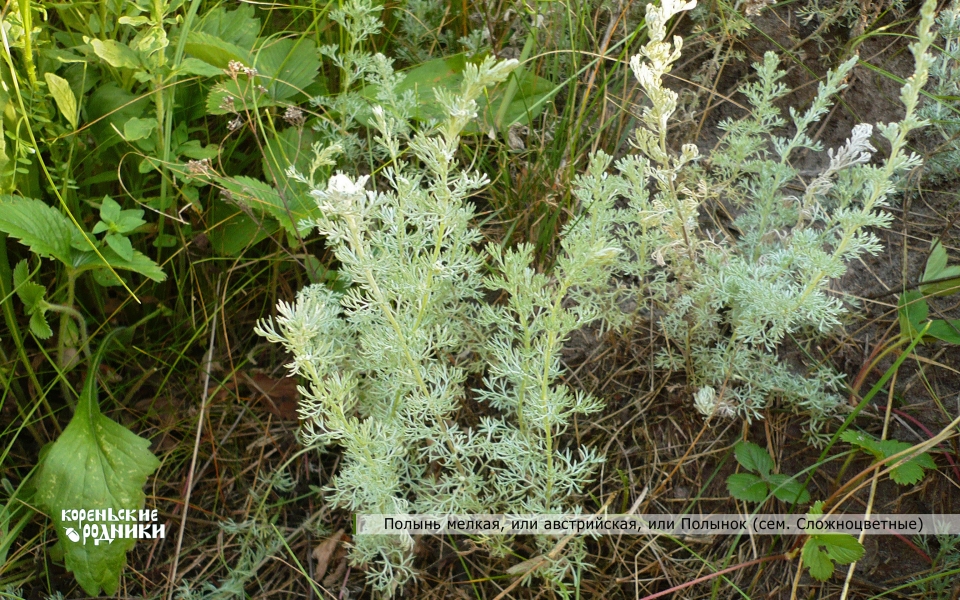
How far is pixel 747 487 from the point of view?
1824 mm

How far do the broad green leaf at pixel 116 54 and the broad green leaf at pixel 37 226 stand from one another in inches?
16.5

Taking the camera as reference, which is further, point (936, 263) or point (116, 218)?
point (936, 263)

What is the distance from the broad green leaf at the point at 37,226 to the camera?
5.66 ft

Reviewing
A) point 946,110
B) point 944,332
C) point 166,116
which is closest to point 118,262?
point 166,116

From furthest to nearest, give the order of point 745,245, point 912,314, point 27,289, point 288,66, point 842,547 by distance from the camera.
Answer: point 288,66, point 745,245, point 912,314, point 27,289, point 842,547

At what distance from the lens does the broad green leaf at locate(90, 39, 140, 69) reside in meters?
1.85

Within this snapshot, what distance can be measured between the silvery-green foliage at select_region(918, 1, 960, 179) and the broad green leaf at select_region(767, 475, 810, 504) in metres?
1.21

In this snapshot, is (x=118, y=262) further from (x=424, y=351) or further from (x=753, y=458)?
(x=753, y=458)

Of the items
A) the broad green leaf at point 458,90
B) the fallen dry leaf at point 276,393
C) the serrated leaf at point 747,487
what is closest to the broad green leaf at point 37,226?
the fallen dry leaf at point 276,393

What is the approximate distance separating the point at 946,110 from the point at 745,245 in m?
0.93

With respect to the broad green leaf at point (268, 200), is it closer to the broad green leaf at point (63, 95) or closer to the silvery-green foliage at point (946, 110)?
the broad green leaf at point (63, 95)

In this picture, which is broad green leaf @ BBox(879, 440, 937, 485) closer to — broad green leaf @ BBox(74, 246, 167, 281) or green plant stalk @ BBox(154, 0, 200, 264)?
broad green leaf @ BBox(74, 246, 167, 281)
